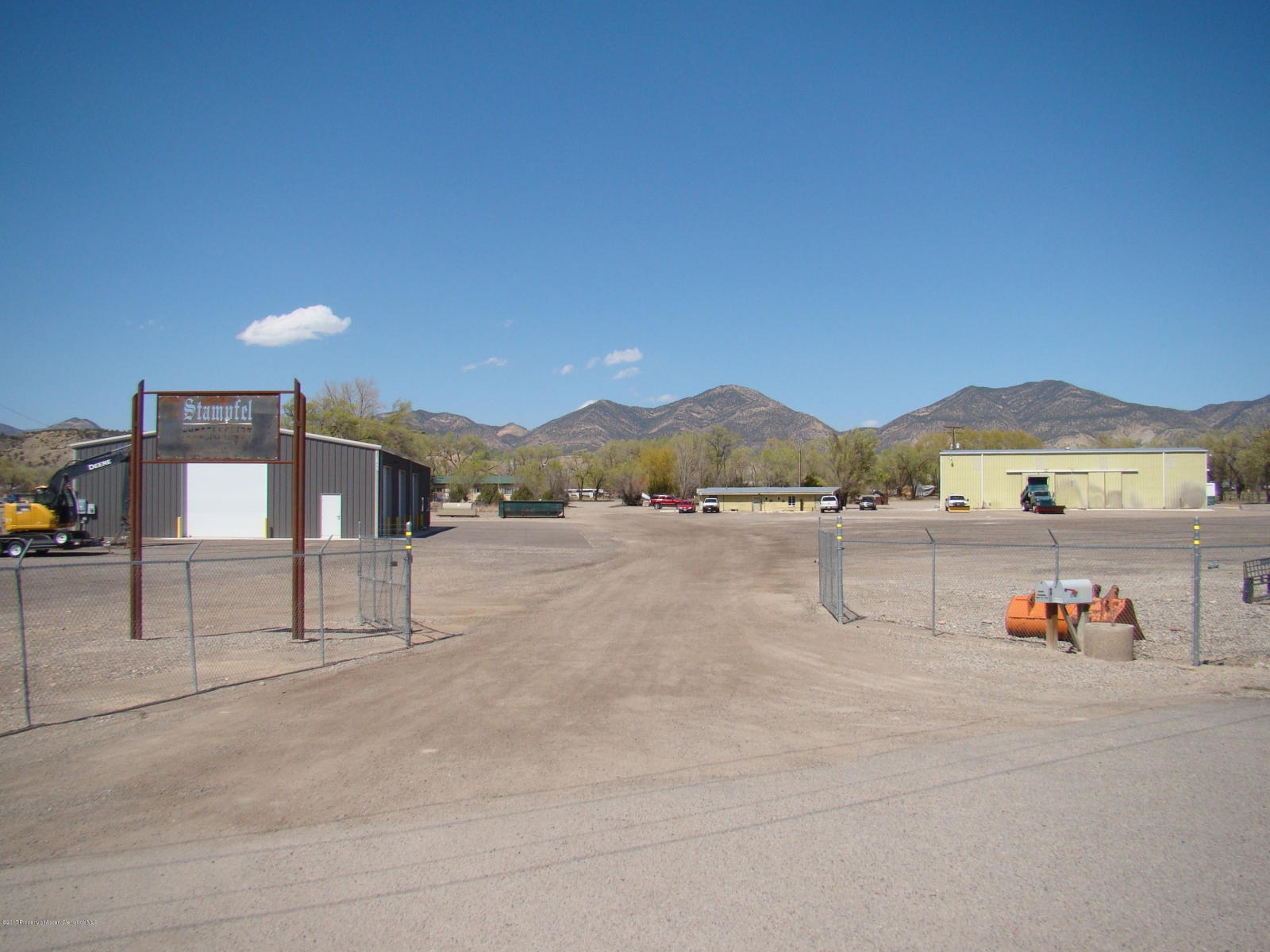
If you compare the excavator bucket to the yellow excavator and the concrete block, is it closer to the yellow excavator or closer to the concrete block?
the concrete block

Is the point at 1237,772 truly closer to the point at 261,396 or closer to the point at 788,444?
the point at 261,396

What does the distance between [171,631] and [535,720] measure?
9.76m

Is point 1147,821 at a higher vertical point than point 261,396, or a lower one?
lower

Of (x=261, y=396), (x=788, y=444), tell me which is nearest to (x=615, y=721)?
(x=261, y=396)

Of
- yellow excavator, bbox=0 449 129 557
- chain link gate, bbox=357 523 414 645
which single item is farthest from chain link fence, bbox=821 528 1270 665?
yellow excavator, bbox=0 449 129 557

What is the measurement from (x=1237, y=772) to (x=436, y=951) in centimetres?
669

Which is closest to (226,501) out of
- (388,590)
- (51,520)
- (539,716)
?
(51,520)

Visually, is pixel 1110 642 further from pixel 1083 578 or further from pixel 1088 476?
pixel 1088 476

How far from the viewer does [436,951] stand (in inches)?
170

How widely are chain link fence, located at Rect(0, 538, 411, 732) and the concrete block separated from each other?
1095 centimetres

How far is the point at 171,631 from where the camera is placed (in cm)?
1534

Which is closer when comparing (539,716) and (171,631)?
(539,716)

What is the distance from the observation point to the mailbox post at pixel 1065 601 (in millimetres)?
13099

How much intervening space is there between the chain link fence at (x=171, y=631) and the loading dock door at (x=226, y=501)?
1875 centimetres
